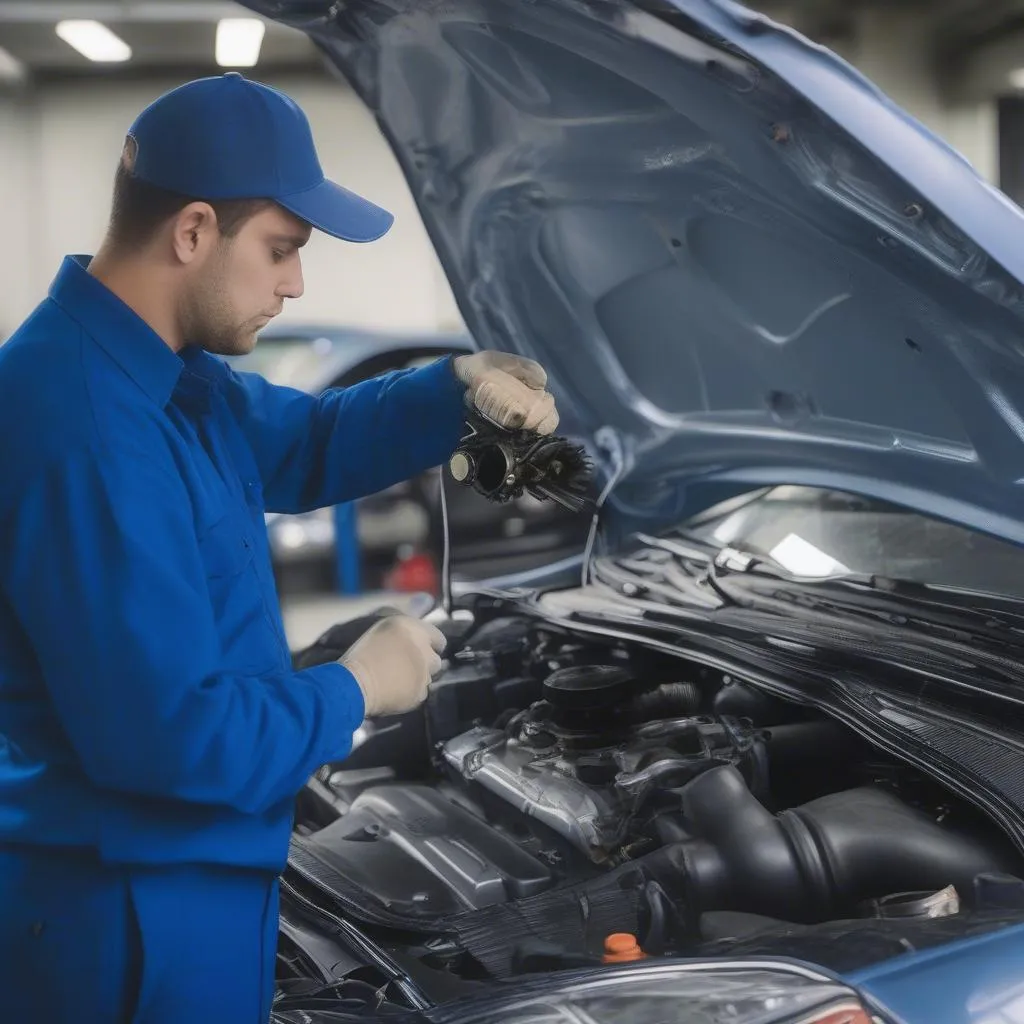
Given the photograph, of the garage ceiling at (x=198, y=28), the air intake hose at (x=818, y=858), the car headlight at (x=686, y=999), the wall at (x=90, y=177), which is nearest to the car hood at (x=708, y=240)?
the air intake hose at (x=818, y=858)

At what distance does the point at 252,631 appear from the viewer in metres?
1.25

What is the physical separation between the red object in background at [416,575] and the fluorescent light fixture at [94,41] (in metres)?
4.06

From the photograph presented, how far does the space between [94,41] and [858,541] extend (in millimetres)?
6908

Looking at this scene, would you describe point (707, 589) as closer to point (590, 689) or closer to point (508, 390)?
point (590, 689)

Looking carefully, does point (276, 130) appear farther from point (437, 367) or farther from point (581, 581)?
point (581, 581)

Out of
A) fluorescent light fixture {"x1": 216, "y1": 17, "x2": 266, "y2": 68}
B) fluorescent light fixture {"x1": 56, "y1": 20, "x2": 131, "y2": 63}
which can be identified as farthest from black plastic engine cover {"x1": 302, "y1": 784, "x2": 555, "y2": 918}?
fluorescent light fixture {"x1": 56, "y1": 20, "x2": 131, "y2": 63}

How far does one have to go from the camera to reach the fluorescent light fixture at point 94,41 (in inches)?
278

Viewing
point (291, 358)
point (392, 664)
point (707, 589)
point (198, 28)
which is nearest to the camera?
point (392, 664)

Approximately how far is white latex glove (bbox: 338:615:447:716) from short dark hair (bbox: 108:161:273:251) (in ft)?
1.58

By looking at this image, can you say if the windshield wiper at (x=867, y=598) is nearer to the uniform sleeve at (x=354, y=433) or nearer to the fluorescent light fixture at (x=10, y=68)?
the uniform sleeve at (x=354, y=433)

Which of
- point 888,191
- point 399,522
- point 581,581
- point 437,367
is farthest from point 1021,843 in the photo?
point 399,522

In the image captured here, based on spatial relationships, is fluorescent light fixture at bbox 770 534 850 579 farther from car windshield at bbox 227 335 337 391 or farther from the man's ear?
car windshield at bbox 227 335 337 391

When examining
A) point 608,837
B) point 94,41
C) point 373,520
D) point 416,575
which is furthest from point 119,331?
point 94,41

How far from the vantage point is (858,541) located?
6.65ft
